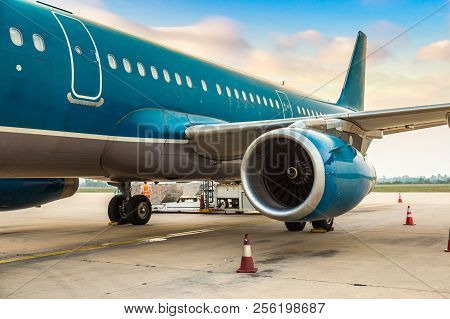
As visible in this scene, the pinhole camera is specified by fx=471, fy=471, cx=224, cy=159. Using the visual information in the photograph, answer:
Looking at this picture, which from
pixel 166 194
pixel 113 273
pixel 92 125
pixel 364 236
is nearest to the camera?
pixel 113 273

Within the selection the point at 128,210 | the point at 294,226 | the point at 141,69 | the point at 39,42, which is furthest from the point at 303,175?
the point at 128,210

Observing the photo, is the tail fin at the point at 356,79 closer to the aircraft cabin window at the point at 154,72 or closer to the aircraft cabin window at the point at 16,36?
the aircraft cabin window at the point at 154,72

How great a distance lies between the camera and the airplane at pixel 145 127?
20.0ft

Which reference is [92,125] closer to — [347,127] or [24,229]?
[347,127]

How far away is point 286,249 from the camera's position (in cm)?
724

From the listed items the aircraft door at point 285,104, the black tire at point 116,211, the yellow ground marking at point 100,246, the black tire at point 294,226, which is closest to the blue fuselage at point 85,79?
the yellow ground marking at point 100,246

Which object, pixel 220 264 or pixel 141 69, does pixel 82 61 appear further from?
pixel 220 264

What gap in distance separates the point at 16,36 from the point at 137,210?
6.40 metres

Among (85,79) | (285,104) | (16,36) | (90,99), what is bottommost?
(90,99)

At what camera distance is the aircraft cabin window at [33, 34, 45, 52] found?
6.20m

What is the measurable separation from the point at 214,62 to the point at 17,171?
17.3 ft

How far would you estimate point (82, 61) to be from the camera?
6785 millimetres

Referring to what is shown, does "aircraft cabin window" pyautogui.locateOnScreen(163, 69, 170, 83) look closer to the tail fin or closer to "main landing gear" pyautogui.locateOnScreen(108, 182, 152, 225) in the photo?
"main landing gear" pyautogui.locateOnScreen(108, 182, 152, 225)
